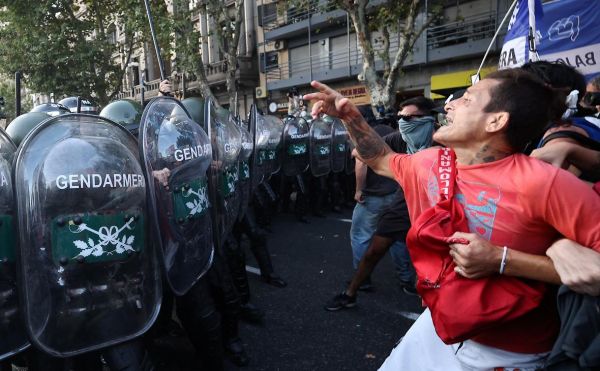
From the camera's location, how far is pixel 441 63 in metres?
16.0

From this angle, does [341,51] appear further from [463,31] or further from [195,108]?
[195,108]

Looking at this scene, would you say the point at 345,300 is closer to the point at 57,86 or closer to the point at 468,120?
the point at 468,120

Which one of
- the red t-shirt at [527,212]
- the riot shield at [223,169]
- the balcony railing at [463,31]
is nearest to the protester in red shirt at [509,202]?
the red t-shirt at [527,212]

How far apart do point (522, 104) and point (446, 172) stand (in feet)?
0.96

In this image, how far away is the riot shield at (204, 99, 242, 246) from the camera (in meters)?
2.44

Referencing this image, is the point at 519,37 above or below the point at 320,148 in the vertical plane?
above

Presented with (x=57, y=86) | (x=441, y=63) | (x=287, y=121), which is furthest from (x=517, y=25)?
(x=57, y=86)

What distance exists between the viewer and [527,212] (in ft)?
3.87

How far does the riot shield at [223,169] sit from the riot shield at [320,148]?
3.92m

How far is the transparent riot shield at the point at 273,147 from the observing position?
6222 millimetres

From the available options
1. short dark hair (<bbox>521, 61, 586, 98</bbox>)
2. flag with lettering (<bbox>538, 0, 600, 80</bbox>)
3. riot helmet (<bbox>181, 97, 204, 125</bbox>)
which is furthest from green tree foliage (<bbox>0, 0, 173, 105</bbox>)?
short dark hair (<bbox>521, 61, 586, 98</bbox>)

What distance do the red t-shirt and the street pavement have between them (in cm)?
169

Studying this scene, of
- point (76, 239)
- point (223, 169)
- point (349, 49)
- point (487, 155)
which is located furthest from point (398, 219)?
point (349, 49)

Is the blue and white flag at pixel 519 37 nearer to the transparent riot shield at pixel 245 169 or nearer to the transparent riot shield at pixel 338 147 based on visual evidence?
the transparent riot shield at pixel 245 169
